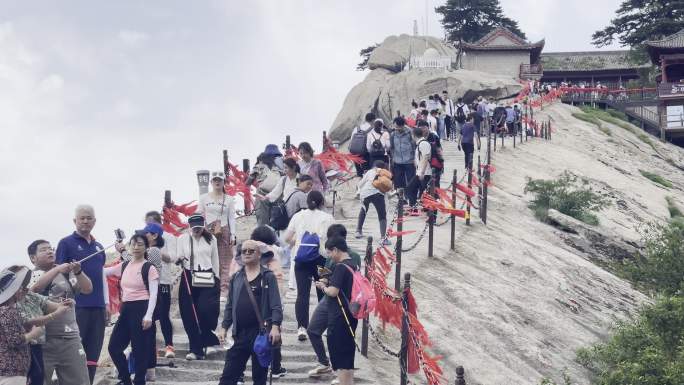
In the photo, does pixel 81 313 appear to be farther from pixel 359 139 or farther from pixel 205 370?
pixel 359 139

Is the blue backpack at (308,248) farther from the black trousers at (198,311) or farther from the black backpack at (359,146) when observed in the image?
the black backpack at (359,146)

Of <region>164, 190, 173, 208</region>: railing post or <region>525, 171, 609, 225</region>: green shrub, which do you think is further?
<region>525, 171, 609, 225</region>: green shrub

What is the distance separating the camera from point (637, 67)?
180 feet

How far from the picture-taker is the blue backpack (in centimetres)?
1006

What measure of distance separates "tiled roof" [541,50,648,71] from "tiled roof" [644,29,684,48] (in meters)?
6.76

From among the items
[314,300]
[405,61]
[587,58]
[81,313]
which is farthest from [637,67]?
[81,313]

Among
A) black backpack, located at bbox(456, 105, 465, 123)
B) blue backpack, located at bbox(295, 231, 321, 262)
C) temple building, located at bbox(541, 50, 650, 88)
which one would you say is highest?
temple building, located at bbox(541, 50, 650, 88)

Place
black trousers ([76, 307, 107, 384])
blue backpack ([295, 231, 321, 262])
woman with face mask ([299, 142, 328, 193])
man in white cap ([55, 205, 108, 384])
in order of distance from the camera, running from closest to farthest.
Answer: man in white cap ([55, 205, 108, 384]), black trousers ([76, 307, 107, 384]), blue backpack ([295, 231, 321, 262]), woman with face mask ([299, 142, 328, 193])

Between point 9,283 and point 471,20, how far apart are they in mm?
51641

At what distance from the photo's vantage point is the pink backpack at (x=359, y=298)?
28.4ft

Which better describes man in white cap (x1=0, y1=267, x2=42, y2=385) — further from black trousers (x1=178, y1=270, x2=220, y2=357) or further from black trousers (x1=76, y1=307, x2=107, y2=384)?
black trousers (x1=178, y1=270, x2=220, y2=357)

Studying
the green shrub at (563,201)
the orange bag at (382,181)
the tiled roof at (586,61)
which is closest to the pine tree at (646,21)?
the tiled roof at (586,61)

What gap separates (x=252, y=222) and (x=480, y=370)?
9.36m

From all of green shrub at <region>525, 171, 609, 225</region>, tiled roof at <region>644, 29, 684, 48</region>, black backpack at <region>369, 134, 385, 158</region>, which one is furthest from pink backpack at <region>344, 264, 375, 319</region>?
tiled roof at <region>644, 29, 684, 48</region>
